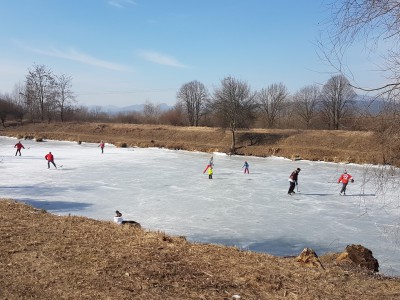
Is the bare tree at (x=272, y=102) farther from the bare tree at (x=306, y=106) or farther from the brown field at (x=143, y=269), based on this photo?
the brown field at (x=143, y=269)

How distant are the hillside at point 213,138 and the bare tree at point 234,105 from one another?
2.21 meters

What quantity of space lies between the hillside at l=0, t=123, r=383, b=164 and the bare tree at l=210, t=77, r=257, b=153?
221cm

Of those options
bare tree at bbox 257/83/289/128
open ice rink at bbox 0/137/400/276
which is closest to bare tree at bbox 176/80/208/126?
bare tree at bbox 257/83/289/128

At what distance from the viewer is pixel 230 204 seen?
1447 cm

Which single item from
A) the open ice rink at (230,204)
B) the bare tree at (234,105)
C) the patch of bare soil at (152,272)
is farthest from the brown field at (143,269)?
the bare tree at (234,105)

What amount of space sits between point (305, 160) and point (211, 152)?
1016 centimetres

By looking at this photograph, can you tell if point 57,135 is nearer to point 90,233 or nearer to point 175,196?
point 175,196

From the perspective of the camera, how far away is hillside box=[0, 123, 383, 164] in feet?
118

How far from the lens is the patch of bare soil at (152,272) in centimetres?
423

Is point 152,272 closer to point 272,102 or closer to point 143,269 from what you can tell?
point 143,269

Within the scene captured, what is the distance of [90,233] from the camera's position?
6.69m

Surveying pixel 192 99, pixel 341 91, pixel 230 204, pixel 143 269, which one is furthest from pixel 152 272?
pixel 192 99

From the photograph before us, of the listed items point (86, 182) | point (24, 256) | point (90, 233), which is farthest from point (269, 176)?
point (24, 256)

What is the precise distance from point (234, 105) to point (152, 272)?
42.0 meters
